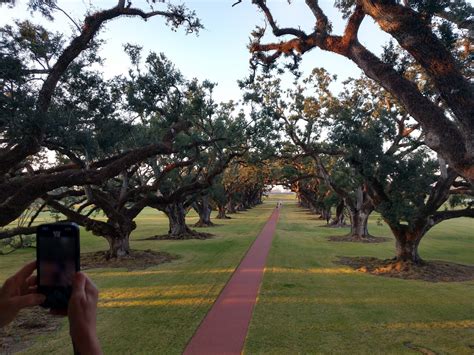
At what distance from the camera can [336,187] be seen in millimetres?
27734

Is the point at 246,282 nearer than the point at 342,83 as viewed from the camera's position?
Yes

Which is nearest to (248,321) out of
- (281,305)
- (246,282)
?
(281,305)

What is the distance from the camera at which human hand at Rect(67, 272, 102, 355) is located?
178 cm

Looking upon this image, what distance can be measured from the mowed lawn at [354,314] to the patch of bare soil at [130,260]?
20.3 ft

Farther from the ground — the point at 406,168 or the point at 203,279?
the point at 406,168

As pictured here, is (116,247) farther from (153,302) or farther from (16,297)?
(16,297)

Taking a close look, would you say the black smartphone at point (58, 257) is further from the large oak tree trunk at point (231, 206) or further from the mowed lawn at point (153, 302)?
the large oak tree trunk at point (231, 206)

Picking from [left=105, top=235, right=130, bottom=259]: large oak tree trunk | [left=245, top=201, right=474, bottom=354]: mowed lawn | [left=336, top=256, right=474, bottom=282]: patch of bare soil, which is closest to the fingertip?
[left=245, top=201, right=474, bottom=354]: mowed lawn

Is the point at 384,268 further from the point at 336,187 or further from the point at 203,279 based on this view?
the point at 336,187

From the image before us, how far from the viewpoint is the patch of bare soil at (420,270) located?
49.6 feet

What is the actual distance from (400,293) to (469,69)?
840 centimetres

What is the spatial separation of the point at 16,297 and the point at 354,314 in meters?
9.58

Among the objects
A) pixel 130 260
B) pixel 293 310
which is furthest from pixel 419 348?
pixel 130 260

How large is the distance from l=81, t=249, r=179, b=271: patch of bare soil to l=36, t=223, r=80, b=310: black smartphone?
15.4 metres
